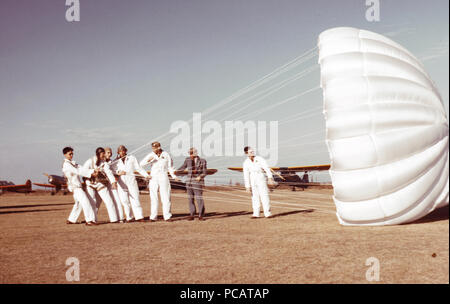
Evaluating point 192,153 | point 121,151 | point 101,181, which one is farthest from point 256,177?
point 101,181

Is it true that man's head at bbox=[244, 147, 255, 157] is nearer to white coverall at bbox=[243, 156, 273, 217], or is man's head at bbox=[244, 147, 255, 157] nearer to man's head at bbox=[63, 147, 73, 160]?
white coverall at bbox=[243, 156, 273, 217]

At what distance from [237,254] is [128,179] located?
5.63 metres

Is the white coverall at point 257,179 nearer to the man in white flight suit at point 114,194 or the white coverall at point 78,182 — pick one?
the man in white flight suit at point 114,194

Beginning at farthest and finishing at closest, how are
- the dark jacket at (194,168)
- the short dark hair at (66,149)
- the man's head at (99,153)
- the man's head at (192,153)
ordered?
the man's head at (192,153)
the dark jacket at (194,168)
the man's head at (99,153)
the short dark hair at (66,149)

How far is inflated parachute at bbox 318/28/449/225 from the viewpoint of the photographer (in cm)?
650

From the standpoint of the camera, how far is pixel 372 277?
397cm

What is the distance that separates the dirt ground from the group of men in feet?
5.06

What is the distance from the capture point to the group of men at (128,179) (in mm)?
9547

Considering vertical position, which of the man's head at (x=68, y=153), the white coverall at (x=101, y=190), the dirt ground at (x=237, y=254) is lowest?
the dirt ground at (x=237, y=254)

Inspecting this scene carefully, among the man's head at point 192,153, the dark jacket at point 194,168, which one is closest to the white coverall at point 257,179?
the dark jacket at point 194,168

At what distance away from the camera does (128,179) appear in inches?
398

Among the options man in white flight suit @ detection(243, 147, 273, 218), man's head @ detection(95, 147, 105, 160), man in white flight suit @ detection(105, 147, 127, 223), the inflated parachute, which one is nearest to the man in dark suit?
man in white flight suit @ detection(243, 147, 273, 218)

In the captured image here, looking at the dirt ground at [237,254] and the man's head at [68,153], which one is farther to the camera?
the man's head at [68,153]

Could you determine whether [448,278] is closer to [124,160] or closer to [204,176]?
[204,176]
